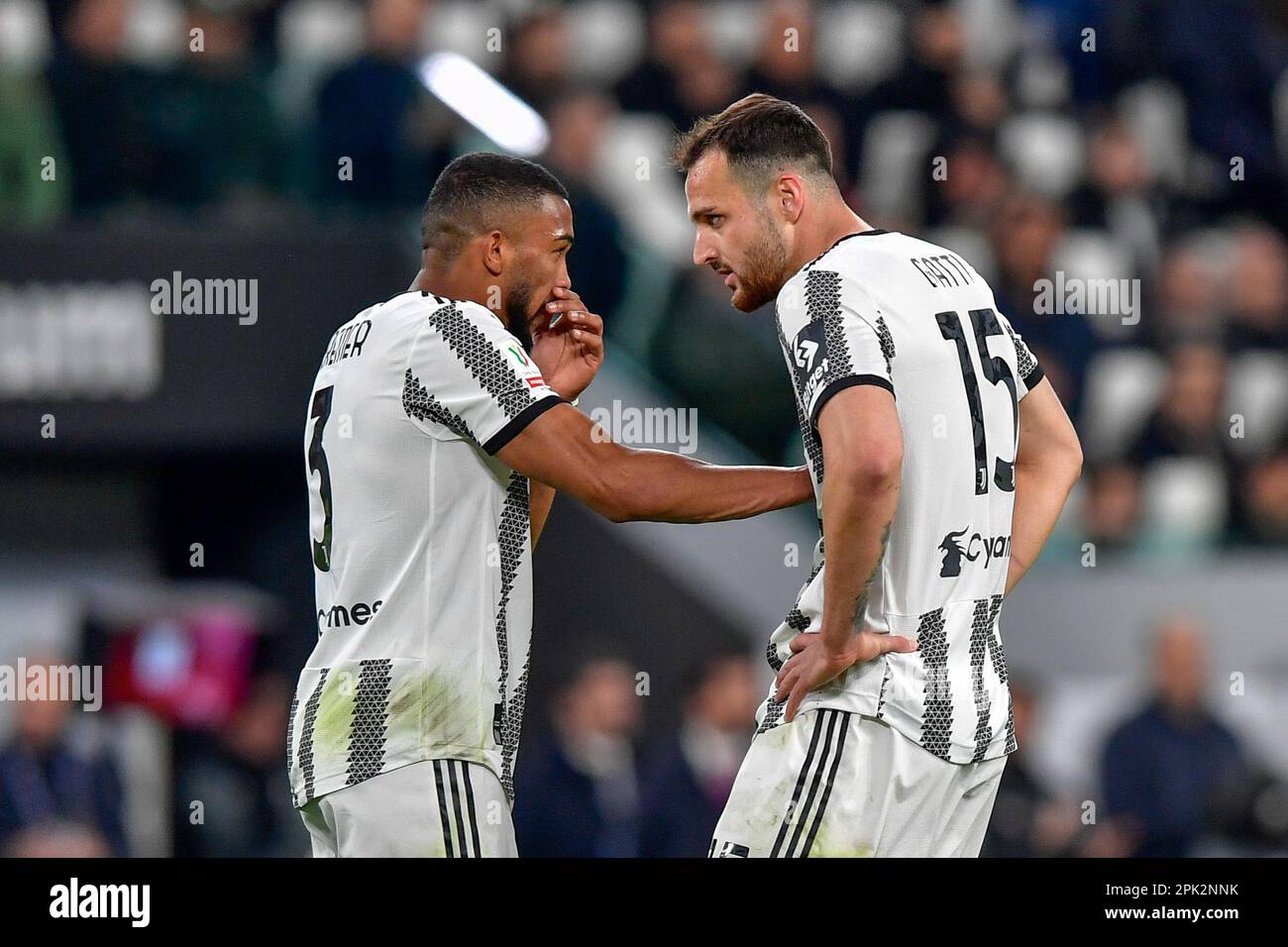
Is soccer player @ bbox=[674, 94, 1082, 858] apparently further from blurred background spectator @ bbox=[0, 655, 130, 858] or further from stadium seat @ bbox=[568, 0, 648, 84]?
stadium seat @ bbox=[568, 0, 648, 84]

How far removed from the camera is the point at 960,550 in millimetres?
3541

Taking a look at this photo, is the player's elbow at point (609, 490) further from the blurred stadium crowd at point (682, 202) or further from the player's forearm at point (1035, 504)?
the blurred stadium crowd at point (682, 202)

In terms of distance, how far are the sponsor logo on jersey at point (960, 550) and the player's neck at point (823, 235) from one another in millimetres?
629

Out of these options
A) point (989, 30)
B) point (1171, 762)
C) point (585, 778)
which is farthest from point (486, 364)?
point (989, 30)

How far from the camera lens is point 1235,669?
776 centimetres

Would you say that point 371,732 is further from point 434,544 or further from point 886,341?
point 886,341

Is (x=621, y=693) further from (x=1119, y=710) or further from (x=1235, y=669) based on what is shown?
(x=1235, y=669)

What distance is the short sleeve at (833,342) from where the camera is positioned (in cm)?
340

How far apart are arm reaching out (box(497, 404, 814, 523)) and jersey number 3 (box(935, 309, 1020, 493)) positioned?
0.36 meters

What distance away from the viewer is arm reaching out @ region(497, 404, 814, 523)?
142 inches

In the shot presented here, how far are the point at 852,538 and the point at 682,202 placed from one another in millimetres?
5632

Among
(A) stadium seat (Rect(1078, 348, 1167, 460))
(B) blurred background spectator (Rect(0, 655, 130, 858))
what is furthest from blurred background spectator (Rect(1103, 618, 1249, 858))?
→ (B) blurred background spectator (Rect(0, 655, 130, 858))

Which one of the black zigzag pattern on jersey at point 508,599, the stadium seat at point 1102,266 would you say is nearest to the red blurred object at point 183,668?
the stadium seat at point 1102,266
